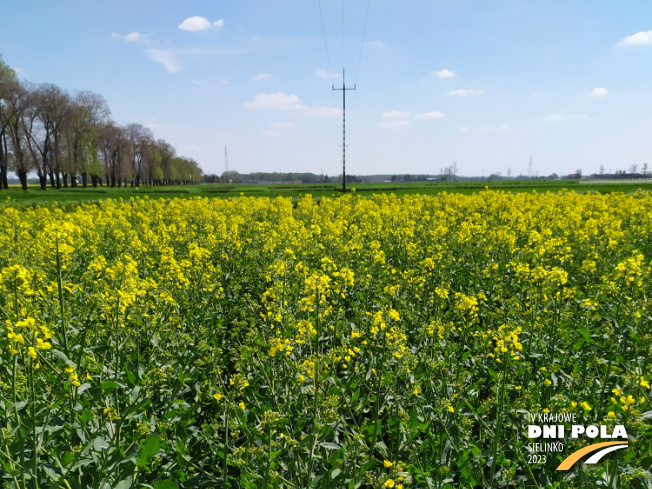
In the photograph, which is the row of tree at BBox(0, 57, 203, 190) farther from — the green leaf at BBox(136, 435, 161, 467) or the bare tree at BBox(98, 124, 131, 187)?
the green leaf at BBox(136, 435, 161, 467)

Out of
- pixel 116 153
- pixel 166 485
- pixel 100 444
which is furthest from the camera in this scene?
pixel 116 153

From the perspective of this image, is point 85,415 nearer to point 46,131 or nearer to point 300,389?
point 300,389

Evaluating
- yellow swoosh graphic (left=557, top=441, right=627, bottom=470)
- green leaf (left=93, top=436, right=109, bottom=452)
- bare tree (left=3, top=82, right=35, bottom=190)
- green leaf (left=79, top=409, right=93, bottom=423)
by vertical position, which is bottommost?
yellow swoosh graphic (left=557, top=441, right=627, bottom=470)

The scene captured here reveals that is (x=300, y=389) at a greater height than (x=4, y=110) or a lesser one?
lesser

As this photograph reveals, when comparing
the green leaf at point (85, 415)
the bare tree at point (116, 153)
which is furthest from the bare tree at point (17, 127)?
the green leaf at point (85, 415)

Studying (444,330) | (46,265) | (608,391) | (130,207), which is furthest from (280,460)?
(130,207)

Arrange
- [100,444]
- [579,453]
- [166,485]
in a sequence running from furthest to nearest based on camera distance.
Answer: [579,453] < [100,444] < [166,485]

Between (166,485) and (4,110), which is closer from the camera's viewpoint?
(166,485)

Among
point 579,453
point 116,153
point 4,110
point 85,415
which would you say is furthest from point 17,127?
point 579,453

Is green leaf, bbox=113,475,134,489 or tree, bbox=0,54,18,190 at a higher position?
tree, bbox=0,54,18,190

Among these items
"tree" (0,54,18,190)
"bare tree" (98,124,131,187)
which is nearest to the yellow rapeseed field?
"tree" (0,54,18,190)

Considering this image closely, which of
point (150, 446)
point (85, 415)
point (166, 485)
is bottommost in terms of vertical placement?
point (166, 485)

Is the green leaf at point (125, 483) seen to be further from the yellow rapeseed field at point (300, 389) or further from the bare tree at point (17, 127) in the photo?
the bare tree at point (17, 127)

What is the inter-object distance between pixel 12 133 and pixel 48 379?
59772 millimetres
